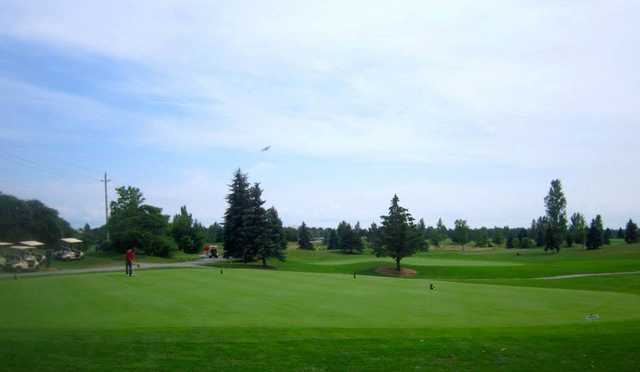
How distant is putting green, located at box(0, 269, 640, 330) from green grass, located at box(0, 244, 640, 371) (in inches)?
2.1

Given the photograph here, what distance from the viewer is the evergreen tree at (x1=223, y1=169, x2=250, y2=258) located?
59.8 metres

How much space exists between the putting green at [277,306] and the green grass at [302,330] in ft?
0.18

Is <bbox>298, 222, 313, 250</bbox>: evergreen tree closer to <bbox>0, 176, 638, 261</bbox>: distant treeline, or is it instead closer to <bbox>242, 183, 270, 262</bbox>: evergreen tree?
<bbox>0, 176, 638, 261</bbox>: distant treeline

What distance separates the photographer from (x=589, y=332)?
474 inches

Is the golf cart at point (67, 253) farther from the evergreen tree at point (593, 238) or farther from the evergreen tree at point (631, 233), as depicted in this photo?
the evergreen tree at point (631, 233)

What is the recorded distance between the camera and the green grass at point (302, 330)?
29.5 feet

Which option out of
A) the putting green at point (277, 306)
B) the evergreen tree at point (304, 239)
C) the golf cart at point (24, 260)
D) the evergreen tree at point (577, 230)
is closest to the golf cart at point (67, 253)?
the golf cart at point (24, 260)

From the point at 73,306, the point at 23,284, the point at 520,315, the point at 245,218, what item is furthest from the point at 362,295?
the point at 245,218

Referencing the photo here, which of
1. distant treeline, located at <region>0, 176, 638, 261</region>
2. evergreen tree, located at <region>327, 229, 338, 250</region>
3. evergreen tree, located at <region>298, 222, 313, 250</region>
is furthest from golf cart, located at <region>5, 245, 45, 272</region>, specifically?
evergreen tree, located at <region>327, 229, 338, 250</region>

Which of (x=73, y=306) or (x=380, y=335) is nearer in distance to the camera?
(x=380, y=335)

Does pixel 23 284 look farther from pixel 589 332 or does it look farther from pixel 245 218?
pixel 245 218

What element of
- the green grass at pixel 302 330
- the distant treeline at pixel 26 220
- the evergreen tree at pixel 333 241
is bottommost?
Answer: the evergreen tree at pixel 333 241

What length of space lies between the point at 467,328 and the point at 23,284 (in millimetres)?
19912

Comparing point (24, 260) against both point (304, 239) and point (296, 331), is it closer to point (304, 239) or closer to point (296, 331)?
point (296, 331)
